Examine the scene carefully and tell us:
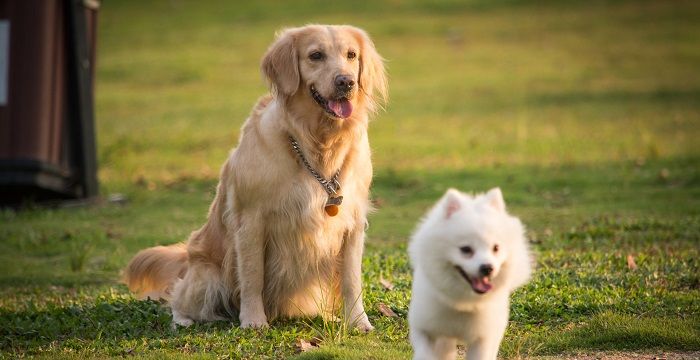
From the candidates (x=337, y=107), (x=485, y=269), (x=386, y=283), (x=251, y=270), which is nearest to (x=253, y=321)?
(x=251, y=270)

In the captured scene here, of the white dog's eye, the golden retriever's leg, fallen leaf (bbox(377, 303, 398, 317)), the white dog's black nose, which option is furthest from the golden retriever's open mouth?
the white dog's black nose

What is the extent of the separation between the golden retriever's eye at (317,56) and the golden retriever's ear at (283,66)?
124 mm

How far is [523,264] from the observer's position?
213 inches

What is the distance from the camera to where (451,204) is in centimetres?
525

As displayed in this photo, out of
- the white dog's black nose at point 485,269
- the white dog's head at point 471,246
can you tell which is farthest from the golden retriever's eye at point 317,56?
the white dog's black nose at point 485,269

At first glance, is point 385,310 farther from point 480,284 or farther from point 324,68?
point 480,284

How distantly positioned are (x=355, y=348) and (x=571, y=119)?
19.2 m

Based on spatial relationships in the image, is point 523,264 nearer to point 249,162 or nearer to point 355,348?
point 355,348

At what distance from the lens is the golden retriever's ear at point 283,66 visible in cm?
717

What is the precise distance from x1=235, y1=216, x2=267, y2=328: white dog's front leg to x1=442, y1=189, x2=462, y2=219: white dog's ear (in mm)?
2267

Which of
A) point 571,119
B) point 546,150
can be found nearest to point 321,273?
point 546,150

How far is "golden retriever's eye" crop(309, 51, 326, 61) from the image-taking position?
7152 millimetres

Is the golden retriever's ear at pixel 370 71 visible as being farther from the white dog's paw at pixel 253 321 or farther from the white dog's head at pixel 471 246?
the white dog's head at pixel 471 246

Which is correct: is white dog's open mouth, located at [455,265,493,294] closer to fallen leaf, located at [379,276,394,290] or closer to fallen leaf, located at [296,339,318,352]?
fallen leaf, located at [296,339,318,352]
